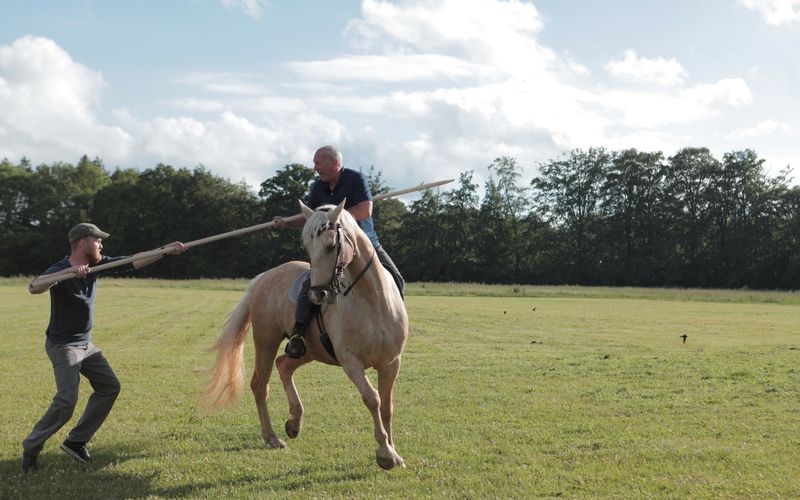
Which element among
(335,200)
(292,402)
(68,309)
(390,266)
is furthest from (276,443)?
(335,200)

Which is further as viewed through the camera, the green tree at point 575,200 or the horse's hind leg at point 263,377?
the green tree at point 575,200

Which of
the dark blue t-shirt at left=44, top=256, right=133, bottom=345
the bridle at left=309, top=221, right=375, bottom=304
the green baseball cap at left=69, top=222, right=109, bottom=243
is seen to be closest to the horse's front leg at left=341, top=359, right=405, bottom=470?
the bridle at left=309, top=221, right=375, bottom=304

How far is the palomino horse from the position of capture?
20.8 feet

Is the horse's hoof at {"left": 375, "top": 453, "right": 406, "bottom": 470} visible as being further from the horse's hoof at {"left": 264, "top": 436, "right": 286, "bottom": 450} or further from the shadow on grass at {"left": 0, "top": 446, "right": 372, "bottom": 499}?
the horse's hoof at {"left": 264, "top": 436, "right": 286, "bottom": 450}

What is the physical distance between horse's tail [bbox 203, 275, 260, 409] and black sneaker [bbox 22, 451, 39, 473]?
2.38 meters

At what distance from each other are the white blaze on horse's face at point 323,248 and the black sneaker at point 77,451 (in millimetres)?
3433

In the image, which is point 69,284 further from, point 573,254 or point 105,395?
point 573,254

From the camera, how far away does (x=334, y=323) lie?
23.8 ft

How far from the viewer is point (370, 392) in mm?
6918

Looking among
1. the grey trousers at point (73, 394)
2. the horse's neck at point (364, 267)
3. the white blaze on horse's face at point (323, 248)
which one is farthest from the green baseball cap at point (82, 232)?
the horse's neck at point (364, 267)

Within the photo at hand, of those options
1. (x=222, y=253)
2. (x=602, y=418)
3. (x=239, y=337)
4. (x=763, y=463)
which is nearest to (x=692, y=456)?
(x=763, y=463)

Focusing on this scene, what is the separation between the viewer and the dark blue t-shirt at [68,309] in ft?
24.5

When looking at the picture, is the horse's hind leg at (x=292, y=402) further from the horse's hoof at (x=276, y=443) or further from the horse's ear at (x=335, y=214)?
the horse's ear at (x=335, y=214)

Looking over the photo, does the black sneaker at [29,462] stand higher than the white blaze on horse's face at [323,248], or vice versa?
the white blaze on horse's face at [323,248]
